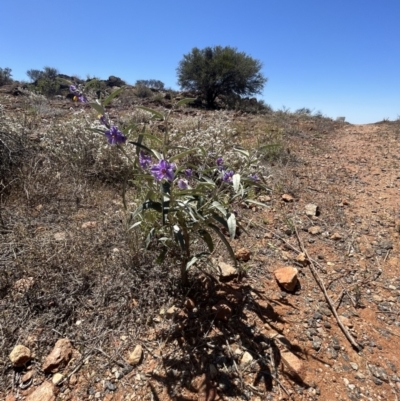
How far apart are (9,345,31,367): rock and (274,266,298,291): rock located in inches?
55.5

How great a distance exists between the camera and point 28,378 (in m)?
1.28

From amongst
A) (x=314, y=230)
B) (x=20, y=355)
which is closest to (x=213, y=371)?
(x=20, y=355)

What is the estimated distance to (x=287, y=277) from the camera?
72.3 inches

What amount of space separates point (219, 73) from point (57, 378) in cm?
1312

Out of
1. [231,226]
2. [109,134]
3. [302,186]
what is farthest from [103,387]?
[302,186]

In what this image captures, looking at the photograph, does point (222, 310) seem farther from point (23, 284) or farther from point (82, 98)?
point (82, 98)

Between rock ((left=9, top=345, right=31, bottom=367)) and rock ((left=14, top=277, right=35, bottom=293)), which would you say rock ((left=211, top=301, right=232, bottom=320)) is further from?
rock ((left=14, top=277, right=35, bottom=293))

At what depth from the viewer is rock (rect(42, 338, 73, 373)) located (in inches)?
51.5

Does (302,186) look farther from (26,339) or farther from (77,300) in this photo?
(26,339)

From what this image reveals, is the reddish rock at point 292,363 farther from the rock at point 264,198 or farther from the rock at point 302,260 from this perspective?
the rock at point 264,198

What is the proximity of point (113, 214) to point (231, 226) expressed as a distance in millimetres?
1466

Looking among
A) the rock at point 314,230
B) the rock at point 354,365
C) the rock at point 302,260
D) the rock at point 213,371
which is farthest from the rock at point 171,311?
the rock at point 314,230

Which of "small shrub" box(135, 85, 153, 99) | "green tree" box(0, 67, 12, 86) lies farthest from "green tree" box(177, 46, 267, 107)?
"green tree" box(0, 67, 12, 86)

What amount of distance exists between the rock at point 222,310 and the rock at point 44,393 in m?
0.80
